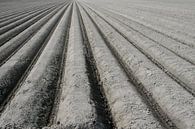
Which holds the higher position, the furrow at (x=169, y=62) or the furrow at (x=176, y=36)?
the furrow at (x=169, y=62)

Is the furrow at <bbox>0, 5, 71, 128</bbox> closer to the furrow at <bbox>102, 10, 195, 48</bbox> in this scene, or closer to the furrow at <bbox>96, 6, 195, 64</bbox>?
the furrow at <bbox>96, 6, 195, 64</bbox>

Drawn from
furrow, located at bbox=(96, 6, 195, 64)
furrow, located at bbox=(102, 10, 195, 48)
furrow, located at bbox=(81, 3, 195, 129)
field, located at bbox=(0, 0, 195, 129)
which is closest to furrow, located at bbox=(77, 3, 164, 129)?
field, located at bbox=(0, 0, 195, 129)

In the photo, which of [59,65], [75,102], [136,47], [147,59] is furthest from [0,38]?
[75,102]

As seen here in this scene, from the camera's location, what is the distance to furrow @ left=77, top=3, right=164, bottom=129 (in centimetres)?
376

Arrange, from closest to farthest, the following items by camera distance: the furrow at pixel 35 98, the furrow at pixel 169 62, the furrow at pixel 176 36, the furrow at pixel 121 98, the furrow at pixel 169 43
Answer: the furrow at pixel 121 98 → the furrow at pixel 35 98 → the furrow at pixel 169 62 → the furrow at pixel 169 43 → the furrow at pixel 176 36

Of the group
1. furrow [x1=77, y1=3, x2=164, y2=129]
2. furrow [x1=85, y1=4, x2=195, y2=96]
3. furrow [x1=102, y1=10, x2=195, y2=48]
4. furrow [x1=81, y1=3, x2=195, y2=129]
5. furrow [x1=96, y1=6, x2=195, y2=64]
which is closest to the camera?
furrow [x1=77, y1=3, x2=164, y2=129]

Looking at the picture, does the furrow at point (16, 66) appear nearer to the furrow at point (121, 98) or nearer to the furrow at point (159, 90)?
the furrow at point (121, 98)

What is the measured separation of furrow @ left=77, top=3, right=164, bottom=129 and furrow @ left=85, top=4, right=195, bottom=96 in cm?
101

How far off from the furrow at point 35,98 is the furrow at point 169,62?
2496 millimetres

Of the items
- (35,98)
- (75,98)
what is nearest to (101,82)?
(75,98)

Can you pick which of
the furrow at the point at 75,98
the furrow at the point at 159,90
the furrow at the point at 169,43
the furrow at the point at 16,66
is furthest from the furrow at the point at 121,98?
the furrow at the point at 16,66

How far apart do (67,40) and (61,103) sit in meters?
5.27

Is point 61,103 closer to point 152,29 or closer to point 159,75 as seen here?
point 159,75

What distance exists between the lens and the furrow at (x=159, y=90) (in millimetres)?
3887
